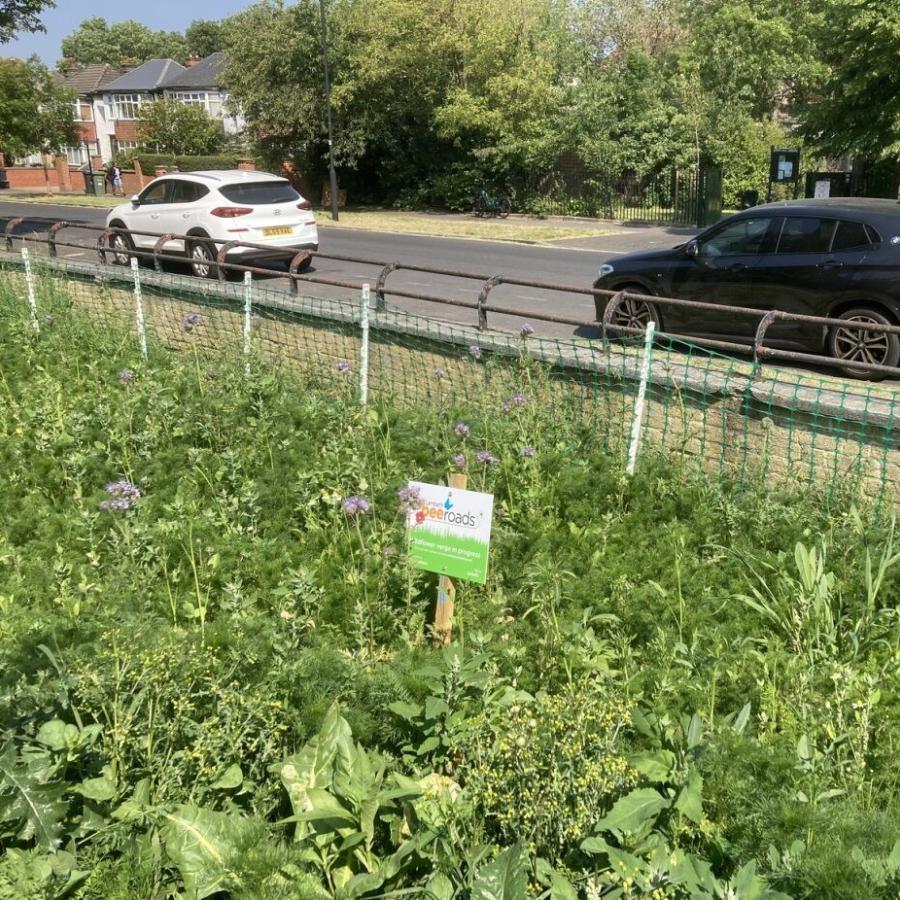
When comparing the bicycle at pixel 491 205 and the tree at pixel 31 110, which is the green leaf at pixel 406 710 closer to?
the bicycle at pixel 491 205

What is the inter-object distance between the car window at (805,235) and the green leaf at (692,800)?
6901mm

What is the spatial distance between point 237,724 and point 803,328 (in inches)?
265

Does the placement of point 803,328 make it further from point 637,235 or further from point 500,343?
point 637,235

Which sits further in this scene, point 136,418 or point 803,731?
point 136,418

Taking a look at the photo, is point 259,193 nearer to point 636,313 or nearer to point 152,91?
point 636,313

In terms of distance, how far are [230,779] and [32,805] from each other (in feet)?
2.12

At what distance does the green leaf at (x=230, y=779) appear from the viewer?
3.37 metres

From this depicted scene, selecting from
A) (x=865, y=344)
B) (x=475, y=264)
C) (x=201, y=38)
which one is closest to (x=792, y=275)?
(x=865, y=344)

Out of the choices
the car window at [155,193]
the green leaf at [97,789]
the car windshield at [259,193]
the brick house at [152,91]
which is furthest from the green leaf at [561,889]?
the brick house at [152,91]

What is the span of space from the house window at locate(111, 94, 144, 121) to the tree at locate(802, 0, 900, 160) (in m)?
64.9

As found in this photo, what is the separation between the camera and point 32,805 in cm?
309

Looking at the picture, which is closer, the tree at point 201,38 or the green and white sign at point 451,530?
the green and white sign at point 451,530

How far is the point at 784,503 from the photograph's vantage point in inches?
239

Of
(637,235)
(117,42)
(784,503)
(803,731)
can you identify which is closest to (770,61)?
(637,235)
